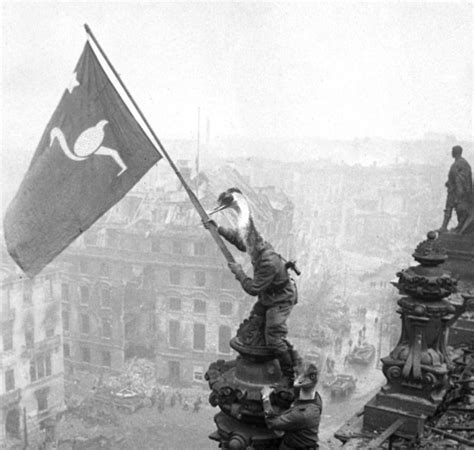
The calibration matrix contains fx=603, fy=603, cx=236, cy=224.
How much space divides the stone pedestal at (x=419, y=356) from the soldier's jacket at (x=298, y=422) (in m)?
2.73

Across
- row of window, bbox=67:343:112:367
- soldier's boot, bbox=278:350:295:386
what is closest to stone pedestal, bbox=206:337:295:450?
soldier's boot, bbox=278:350:295:386

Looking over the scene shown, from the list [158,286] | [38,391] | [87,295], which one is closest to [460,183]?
[158,286]

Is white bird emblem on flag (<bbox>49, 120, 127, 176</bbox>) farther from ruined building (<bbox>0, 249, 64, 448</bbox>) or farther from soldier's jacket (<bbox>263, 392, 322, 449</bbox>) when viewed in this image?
ruined building (<bbox>0, 249, 64, 448</bbox>)

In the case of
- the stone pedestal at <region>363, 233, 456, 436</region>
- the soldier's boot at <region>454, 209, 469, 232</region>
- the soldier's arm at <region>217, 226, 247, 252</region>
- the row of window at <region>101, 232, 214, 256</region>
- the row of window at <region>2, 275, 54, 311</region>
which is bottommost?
the row of window at <region>2, 275, 54, 311</region>

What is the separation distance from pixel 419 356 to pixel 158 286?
35622mm

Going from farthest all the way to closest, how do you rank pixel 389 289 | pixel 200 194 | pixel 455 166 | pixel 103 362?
pixel 389 289
pixel 103 362
pixel 200 194
pixel 455 166

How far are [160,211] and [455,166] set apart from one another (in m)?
30.1

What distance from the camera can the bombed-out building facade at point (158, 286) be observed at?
136ft

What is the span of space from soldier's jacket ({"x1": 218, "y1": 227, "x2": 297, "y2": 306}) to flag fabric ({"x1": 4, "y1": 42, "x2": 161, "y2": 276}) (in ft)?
8.77

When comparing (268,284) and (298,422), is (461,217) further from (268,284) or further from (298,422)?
(298,422)

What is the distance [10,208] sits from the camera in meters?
8.00

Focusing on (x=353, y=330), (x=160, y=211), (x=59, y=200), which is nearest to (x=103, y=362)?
(x=160, y=211)

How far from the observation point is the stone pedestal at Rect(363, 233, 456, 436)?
7.84 m

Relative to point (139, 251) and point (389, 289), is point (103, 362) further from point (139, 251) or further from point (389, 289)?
point (389, 289)
